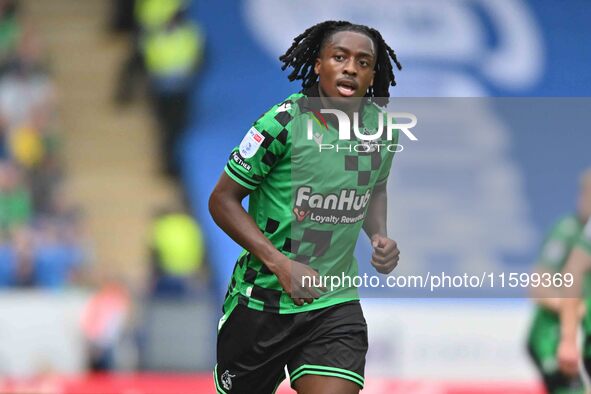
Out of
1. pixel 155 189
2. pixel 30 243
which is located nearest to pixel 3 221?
pixel 30 243

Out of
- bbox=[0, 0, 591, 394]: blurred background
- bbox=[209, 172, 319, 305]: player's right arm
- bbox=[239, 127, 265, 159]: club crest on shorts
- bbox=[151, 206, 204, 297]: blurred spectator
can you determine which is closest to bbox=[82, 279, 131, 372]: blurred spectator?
bbox=[0, 0, 591, 394]: blurred background

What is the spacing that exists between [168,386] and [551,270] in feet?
10.7

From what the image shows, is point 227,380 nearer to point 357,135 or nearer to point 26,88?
point 357,135

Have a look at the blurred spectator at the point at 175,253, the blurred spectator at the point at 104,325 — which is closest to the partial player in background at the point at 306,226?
the blurred spectator at the point at 104,325

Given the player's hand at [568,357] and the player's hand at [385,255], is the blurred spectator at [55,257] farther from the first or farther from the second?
the player's hand at [385,255]

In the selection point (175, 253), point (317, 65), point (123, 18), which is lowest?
point (175, 253)

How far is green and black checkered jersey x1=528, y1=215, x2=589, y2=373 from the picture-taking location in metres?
6.66

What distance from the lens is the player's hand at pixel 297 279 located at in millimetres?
4262

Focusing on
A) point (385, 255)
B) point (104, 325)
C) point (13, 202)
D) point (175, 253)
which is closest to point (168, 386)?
point (104, 325)

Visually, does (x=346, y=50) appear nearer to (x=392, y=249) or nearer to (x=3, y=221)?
(x=392, y=249)

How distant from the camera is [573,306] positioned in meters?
6.62

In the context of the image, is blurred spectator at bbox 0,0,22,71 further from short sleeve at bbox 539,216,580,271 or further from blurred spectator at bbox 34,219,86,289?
short sleeve at bbox 539,216,580,271

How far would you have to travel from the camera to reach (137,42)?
10414 mm

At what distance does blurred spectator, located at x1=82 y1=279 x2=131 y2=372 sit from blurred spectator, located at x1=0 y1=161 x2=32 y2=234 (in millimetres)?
1007
